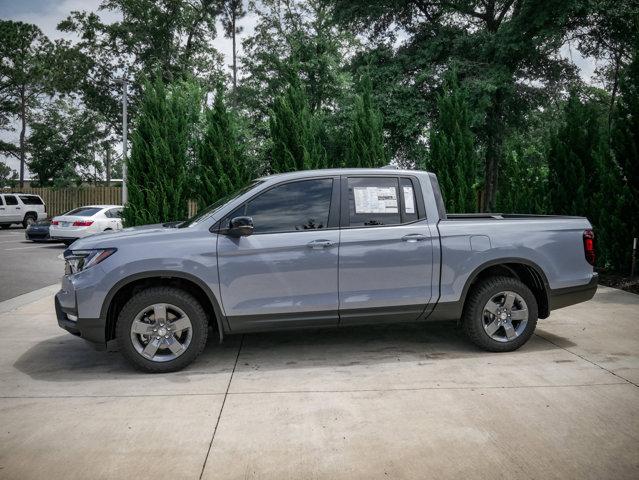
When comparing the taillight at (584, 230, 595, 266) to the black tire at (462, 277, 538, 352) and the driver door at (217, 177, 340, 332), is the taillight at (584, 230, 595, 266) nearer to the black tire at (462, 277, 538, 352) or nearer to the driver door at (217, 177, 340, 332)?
the black tire at (462, 277, 538, 352)

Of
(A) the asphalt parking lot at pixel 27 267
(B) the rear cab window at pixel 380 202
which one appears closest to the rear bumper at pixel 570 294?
(B) the rear cab window at pixel 380 202

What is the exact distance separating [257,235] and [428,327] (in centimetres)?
275

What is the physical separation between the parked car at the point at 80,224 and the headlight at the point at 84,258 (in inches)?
536

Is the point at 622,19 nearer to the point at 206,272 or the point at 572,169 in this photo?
Answer: the point at 572,169

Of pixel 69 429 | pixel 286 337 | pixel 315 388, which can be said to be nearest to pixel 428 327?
pixel 286 337

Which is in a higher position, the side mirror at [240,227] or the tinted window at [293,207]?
the tinted window at [293,207]

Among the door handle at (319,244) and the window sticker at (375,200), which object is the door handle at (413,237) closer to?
the window sticker at (375,200)

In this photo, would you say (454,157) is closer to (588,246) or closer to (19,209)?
(588,246)

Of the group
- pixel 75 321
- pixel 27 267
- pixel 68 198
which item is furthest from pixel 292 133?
pixel 68 198

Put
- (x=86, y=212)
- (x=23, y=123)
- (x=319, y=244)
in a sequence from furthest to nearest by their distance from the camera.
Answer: (x=23, y=123), (x=86, y=212), (x=319, y=244)

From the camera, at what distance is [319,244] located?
196 inches

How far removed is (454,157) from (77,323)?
29.9 ft

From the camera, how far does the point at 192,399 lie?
425cm

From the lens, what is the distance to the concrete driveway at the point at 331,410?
3180mm
